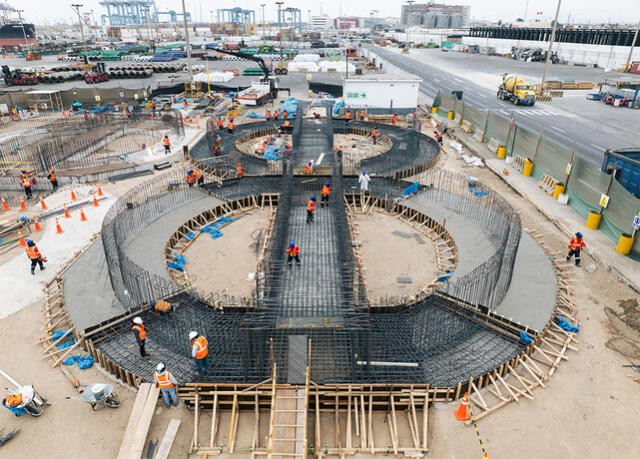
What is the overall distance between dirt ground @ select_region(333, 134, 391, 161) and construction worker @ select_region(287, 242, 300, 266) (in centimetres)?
1462

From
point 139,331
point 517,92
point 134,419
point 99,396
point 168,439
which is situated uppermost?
point 517,92

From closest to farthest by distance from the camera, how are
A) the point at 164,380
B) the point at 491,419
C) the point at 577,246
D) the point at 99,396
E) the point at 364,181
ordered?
the point at 164,380 < the point at 99,396 < the point at 491,419 < the point at 577,246 < the point at 364,181

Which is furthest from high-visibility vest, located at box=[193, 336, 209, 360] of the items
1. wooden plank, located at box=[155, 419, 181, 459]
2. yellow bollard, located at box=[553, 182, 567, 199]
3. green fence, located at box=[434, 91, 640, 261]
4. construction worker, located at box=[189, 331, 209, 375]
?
yellow bollard, located at box=[553, 182, 567, 199]

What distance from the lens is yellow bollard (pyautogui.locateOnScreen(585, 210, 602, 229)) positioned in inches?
805

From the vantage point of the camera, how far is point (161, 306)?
A: 529 inches

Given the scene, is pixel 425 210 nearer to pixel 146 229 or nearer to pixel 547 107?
pixel 146 229

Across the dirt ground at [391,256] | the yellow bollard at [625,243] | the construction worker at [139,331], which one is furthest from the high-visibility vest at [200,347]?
the yellow bollard at [625,243]

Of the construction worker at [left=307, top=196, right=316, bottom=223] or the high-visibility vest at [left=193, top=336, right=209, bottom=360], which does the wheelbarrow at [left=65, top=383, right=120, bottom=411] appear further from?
the construction worker at [left=307, top=196, right=316, bottom=223]

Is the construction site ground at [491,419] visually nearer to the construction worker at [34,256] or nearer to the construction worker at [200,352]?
the construction worker at [200,352]

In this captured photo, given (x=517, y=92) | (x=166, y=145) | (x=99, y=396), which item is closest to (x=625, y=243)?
(x=99, y=396)

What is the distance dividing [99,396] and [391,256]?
1272cm

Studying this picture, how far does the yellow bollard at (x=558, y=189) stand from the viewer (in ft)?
77.4

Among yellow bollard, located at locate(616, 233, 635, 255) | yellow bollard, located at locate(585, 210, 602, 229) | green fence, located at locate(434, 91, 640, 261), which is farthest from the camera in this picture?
yellow bollard, located at locate(585, 210, 602, 229)

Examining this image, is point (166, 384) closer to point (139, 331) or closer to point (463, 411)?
point (139, 331)
